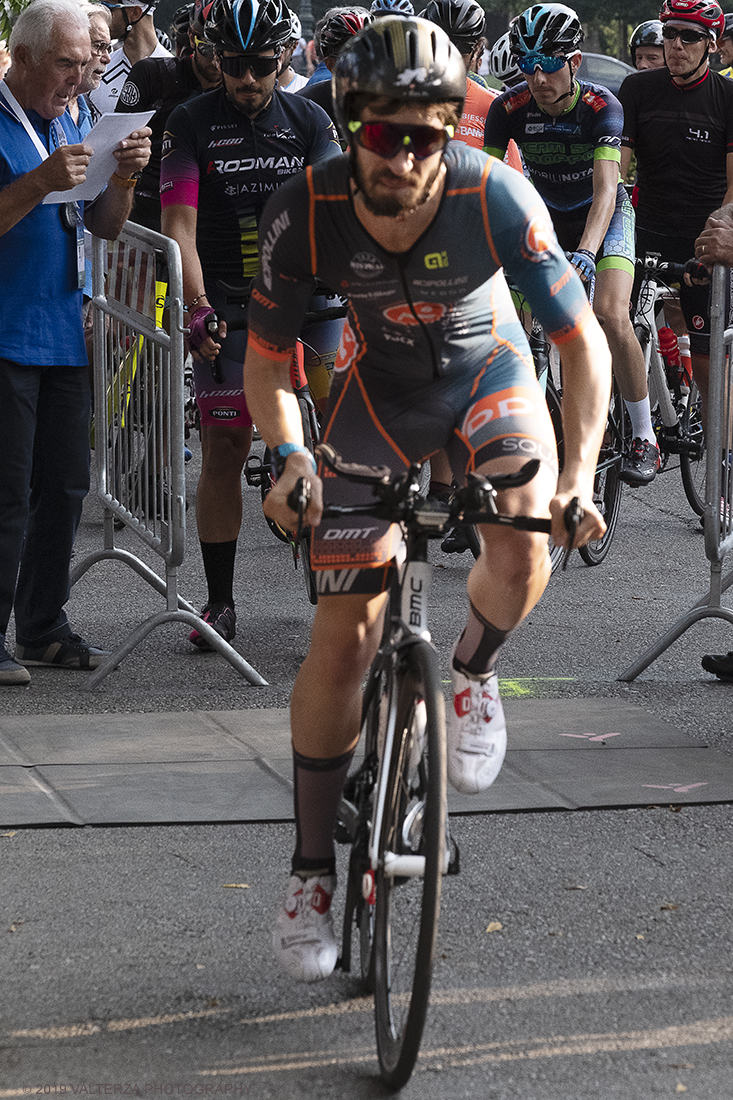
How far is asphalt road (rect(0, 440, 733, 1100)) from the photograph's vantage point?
3.08 metres

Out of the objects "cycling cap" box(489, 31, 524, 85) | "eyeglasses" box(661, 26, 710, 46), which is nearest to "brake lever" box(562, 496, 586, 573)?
"eyeglasses" box(661, 26, 710, 46)

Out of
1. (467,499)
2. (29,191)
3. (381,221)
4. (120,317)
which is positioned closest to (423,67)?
(381,221)

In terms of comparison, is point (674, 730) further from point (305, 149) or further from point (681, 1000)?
point (305, 149)

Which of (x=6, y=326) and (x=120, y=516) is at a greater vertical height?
(x=6, y=326)

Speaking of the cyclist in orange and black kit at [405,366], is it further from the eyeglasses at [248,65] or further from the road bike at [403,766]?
the eyeglasses at [248,65]

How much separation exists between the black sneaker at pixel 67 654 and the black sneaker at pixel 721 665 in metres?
2.56

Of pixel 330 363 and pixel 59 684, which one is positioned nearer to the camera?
pixel 59 684

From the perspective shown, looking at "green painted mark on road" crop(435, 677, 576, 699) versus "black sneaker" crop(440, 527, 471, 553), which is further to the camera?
"black sneaker" crop(440, 527, 471, 553)

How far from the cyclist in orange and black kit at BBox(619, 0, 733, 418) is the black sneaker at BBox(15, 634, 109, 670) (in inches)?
160

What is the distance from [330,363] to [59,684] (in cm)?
185

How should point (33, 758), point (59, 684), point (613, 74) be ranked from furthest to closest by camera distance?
point (613, 74)
point (59, 684)
point (33, 758)

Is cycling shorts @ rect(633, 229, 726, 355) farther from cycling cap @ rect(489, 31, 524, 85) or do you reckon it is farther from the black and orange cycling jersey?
the black and orange cycling jersey

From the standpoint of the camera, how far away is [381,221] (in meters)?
3.17

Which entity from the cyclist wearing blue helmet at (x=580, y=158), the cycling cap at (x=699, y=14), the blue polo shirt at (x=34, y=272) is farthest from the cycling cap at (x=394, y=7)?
the blue polo shirt at (x=34, y=272)
